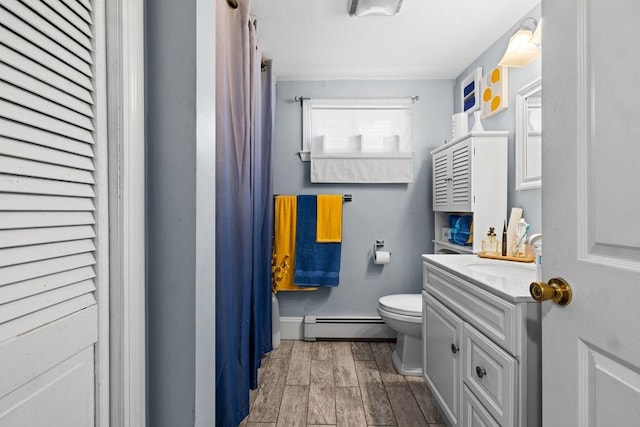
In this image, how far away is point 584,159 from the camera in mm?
636

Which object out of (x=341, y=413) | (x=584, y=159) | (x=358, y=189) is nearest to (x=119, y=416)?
(x=584, y=159)

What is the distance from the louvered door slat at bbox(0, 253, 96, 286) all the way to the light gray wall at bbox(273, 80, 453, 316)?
218 centimetres

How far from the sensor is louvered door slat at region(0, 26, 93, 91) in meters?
0.47

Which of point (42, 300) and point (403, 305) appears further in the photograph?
point (403, 305)

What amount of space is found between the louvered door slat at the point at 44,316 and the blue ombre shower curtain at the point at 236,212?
55 centimetres

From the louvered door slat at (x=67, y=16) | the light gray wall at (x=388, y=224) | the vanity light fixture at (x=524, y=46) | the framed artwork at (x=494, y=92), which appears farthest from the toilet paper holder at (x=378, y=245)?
the louvered door slat at (x=67, y=16)

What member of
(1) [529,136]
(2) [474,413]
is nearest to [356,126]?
(1) [529,136]

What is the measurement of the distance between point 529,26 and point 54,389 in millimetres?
2388

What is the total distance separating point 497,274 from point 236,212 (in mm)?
1241

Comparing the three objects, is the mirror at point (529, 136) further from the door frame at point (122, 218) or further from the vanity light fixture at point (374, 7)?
the door frame at point (122, 218)

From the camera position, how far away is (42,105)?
53 cm

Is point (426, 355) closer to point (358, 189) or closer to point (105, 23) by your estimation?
point (358, 189)

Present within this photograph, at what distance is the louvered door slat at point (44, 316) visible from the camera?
1.57 ft

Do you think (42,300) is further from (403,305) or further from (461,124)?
(461,124)
